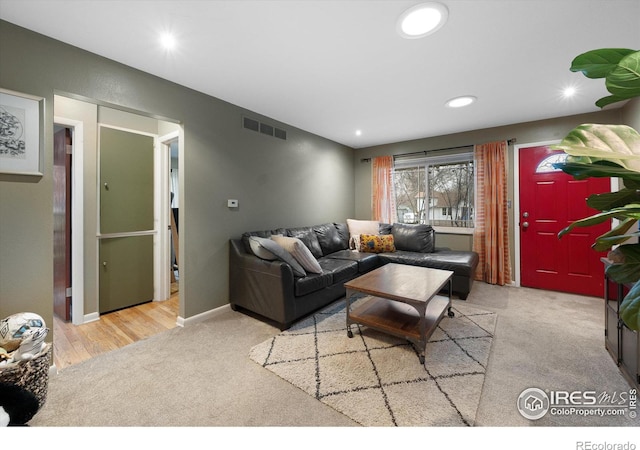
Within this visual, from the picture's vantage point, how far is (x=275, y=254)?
8.35ft

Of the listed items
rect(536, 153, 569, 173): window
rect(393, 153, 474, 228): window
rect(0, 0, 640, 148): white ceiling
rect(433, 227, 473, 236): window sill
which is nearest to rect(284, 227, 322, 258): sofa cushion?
rect(0, 0, 640, 148): white ceiling

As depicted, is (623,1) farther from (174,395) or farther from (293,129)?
(174,395)

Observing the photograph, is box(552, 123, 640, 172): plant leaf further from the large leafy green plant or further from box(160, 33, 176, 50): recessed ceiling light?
box(160, 33, 176, 50): recessed ceiling light

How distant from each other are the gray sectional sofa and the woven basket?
148 cm

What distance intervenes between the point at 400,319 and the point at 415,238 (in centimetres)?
200

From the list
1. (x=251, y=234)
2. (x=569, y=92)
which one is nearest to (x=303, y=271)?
(x=251, y=234)

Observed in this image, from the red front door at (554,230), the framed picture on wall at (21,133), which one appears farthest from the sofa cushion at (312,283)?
the red front door at (554,230)

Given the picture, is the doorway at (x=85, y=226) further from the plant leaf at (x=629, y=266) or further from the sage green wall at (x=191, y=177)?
the plant leaf at (x=629, y=266)

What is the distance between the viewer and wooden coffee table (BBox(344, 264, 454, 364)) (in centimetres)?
196

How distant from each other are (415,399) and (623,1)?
2637mm

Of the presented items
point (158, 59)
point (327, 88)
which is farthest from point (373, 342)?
point (158, 59)

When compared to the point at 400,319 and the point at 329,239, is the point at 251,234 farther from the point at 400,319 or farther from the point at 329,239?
the point at 400,319

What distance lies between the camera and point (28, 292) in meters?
1.77

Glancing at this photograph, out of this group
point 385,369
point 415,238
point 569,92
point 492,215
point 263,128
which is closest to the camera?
point 385,369
